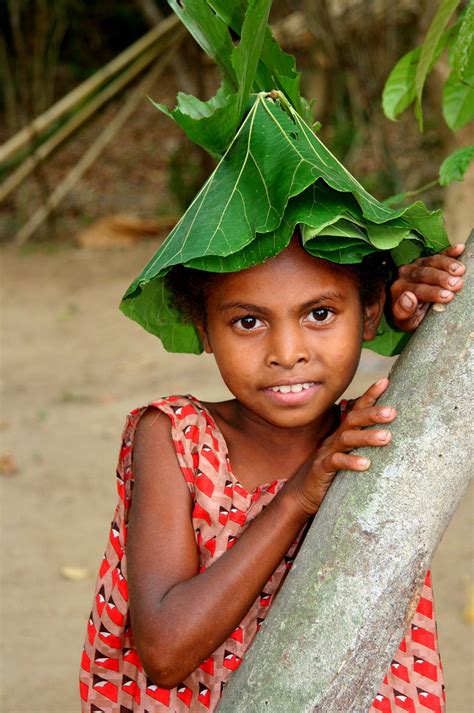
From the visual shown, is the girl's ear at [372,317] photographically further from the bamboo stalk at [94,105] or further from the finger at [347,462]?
the bamboo stalk at [94,105]

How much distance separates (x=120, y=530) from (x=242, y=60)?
85 centimetres

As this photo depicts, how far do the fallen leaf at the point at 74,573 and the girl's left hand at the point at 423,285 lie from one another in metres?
2.55

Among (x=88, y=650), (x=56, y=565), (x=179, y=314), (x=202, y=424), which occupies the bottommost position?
(x=56, y=565)

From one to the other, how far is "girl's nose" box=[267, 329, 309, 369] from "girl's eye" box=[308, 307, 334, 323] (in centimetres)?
5

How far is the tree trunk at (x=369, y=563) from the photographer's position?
3.90ft

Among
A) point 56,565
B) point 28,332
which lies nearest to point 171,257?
point 56,565

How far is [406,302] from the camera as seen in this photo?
62.3 inches

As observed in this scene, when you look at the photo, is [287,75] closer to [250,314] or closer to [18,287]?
[250,314]

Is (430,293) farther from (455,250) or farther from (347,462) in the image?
(347,462)

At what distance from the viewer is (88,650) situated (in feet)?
6.01

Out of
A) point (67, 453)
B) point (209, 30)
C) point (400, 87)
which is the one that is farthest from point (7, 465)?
point (209, 30)

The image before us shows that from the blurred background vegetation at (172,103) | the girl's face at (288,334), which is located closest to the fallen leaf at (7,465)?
the blurred background vegetation at (172,103)

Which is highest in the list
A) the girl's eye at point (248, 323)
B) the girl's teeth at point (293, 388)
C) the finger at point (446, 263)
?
the finger at point (446, 263)

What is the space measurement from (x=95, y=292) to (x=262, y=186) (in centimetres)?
652
